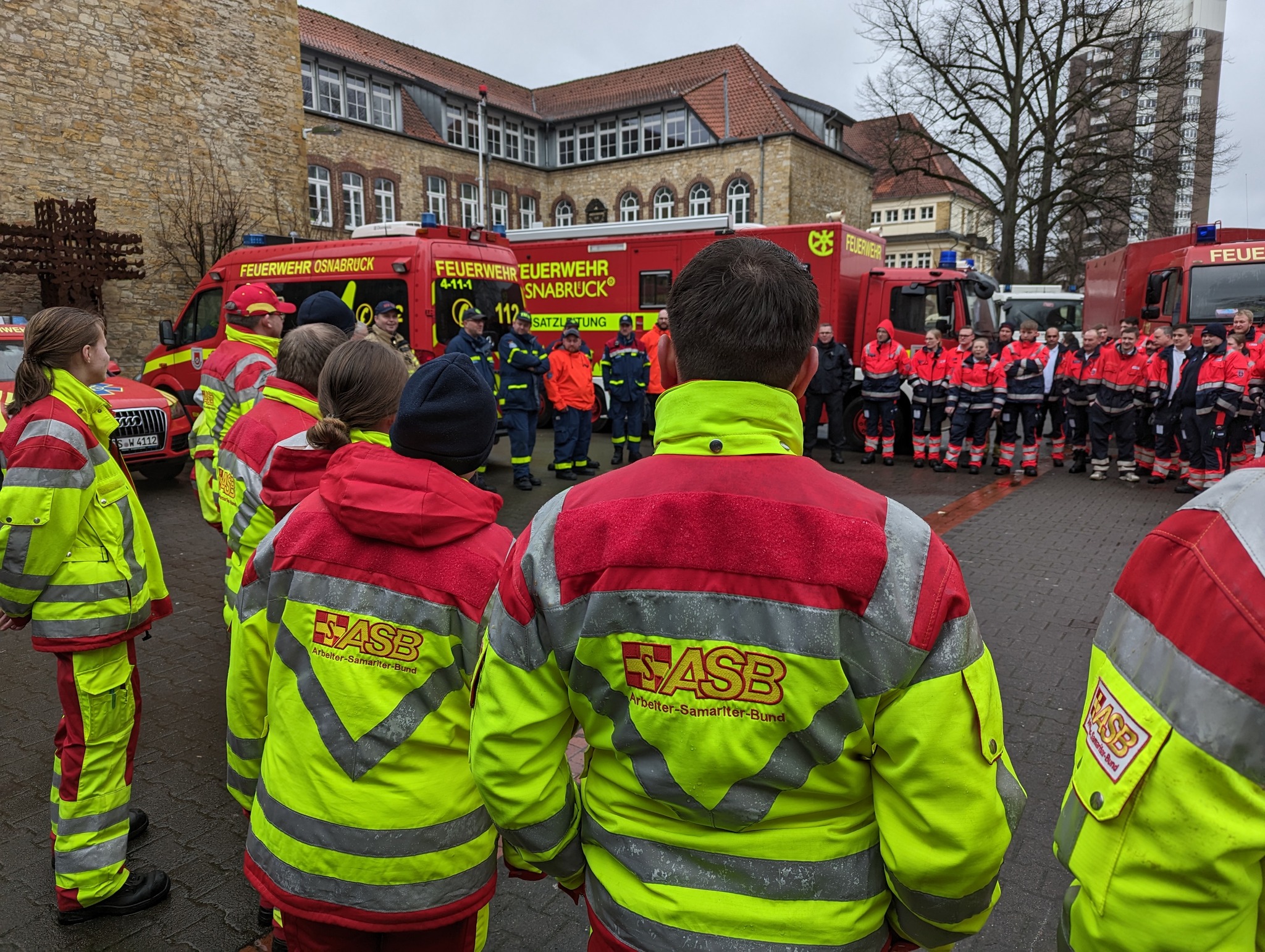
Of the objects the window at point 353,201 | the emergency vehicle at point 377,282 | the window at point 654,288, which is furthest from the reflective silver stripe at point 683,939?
the window at point 353,201

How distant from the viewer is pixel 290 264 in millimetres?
11914

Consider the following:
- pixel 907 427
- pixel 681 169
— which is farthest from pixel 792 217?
pixel 907 427

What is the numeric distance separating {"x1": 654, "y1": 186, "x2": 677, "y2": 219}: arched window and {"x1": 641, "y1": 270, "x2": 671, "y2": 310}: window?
2511 cm

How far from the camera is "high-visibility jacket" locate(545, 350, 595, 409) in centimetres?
1117

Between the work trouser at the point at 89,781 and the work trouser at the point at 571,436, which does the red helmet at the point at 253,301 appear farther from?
the work trouser at the point at 571,436

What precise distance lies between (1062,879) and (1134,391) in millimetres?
10044

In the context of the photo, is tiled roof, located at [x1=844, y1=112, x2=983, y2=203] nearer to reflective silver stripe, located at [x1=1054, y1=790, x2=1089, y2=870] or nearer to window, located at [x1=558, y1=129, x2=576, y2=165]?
window, located at [x1=558, y1=129, x2=576, y2=165]

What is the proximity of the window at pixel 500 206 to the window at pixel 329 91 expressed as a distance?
8.02m

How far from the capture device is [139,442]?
9.80m

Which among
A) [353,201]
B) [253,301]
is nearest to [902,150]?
[353,201]

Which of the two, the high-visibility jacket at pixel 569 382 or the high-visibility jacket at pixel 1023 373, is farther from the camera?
the high-visibility jacket at pixel 1023 373

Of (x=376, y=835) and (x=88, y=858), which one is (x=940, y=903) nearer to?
(x=376, y=835)

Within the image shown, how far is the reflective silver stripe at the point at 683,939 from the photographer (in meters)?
1.36

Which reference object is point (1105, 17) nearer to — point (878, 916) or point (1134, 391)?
point (1134, 391)
